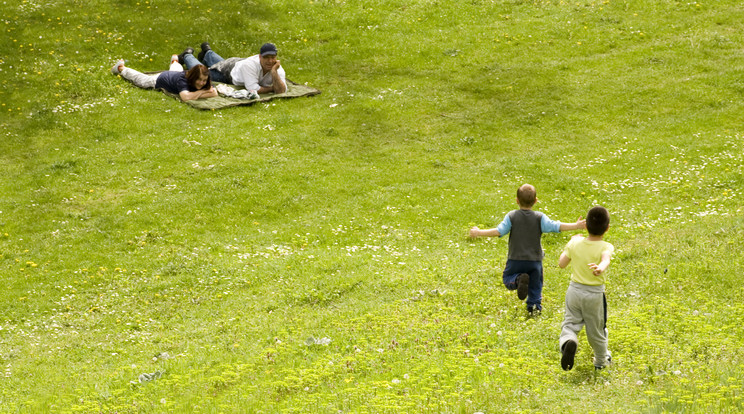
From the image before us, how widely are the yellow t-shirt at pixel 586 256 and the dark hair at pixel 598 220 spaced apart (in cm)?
17

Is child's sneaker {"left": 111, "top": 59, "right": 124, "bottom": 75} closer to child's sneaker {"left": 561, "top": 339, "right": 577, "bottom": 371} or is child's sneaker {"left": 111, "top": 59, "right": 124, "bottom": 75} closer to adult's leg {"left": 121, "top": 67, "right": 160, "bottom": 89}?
adult's leg {"left": 121, "top": 67, "right": 160, "bottom": 89}

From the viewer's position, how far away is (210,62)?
30.5 meters

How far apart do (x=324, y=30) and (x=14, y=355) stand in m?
24.0

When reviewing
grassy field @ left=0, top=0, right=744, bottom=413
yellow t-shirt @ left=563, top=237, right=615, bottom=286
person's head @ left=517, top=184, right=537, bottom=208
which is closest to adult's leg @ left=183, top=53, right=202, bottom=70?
grassy field @ left=0, top=0, right=744, bottom=413

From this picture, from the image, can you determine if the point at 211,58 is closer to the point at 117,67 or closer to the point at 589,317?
the point at 117,67

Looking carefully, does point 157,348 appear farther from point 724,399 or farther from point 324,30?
point 324,30

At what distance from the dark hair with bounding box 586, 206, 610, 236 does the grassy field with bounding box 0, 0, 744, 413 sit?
74.6 inches

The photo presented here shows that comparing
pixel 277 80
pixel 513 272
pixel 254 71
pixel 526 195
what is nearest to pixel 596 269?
pixel 526 195

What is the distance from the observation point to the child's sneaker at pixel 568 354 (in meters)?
9.59

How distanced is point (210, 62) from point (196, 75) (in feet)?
8.39

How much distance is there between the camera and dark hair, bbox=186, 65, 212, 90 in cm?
2784

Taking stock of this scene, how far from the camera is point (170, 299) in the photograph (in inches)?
655

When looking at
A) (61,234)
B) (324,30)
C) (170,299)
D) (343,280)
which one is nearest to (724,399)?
(343,280)

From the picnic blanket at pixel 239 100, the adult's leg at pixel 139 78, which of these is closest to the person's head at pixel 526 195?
the picnic blanket at pixel 239 100
